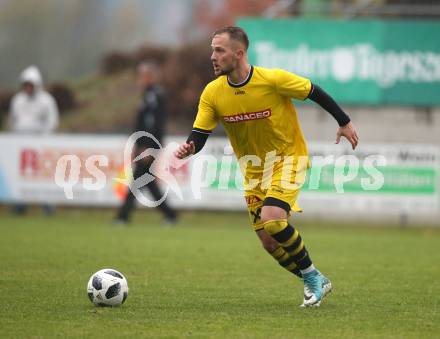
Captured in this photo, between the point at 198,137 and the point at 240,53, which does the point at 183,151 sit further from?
the point at 240,53

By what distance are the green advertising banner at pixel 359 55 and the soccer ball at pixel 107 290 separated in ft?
42.5

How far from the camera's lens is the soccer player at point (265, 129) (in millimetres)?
8484

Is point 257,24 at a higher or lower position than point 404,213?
higher

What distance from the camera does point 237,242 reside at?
15.3m

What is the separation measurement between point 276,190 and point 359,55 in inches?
497

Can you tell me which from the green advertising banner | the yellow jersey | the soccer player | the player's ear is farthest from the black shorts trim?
the green advertising banner

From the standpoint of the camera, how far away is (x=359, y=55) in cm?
2064

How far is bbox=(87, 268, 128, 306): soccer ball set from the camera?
812cm

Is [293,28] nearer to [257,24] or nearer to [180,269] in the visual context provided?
[257,24]

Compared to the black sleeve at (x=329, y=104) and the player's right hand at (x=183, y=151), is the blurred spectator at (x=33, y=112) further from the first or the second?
the black sleeve at (x=329, y=104)

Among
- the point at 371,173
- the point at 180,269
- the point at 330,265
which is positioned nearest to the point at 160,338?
the point at 180,269

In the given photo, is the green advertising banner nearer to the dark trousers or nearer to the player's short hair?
the dark trousers

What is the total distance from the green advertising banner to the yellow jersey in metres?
12.0

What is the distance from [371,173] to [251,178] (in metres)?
10.3
